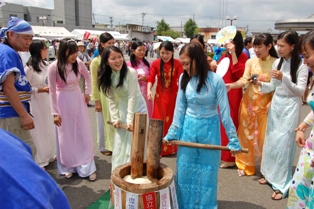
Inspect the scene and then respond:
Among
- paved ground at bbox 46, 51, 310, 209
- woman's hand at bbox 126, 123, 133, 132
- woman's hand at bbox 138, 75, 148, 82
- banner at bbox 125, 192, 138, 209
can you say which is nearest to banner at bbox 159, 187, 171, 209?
banner at bbox 125, 192, 138, 209

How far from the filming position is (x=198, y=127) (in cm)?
234

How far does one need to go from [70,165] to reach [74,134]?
1.32 feet

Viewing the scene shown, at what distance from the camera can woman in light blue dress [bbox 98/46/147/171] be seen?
9.17 feet

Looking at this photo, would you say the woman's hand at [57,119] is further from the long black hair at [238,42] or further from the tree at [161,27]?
the tree at [161,27]

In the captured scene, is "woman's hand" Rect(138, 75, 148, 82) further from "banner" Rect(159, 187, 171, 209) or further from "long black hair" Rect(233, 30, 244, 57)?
"banner" Rect(159, 187, 171, 209)

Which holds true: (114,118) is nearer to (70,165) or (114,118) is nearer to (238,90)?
(70,165)

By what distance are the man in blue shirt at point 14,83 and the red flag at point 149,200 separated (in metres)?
1.27

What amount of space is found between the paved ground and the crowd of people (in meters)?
0.10

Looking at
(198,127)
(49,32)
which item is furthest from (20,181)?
(49,32)

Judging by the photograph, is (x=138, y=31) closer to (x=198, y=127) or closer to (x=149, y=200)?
(x=198, y=127)

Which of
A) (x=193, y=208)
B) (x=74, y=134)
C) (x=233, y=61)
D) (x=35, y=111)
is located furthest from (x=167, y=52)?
(x=193, y=208)

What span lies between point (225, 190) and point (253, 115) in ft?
3.33

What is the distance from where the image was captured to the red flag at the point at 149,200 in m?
1.88

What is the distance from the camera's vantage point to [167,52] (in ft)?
12.7
